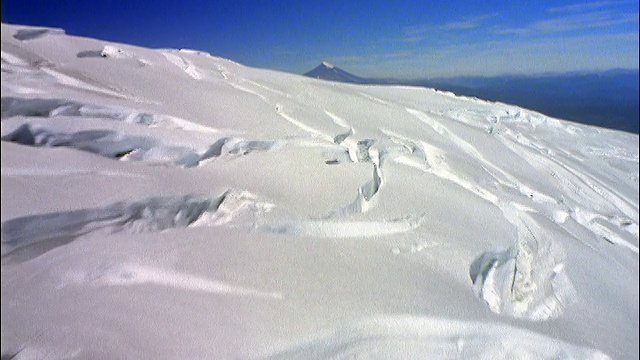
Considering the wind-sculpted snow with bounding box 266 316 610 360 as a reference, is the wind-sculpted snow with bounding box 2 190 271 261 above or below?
above

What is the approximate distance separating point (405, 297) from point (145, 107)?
1693mm

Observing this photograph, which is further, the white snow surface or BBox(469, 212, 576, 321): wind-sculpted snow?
BBox(469, 212, 576, 321): wind-sculpted snow

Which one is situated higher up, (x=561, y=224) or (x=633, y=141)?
(x=561, y=224)

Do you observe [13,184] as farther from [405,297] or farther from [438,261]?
[438,261]

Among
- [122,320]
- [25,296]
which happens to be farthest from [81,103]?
[122,320]

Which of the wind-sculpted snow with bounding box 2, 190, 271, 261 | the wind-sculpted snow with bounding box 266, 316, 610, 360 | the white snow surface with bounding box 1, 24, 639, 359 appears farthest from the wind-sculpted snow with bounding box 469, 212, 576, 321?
the wind-sculpted snow with bounding box 2, 190, 271, 261

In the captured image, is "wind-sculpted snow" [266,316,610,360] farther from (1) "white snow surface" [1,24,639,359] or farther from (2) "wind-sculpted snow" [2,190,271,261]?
(2) "wind-sculpted snow" [2,190,271,261]

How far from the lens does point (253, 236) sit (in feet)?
5.68

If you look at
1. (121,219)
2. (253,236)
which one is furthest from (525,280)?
(121,219)

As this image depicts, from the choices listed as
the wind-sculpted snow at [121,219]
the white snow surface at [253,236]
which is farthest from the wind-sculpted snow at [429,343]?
the wind-sculpted snow at [121,219]

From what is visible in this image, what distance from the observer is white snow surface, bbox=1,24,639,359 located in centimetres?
131

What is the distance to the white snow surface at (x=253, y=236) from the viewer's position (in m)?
1.31

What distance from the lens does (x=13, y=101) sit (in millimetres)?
1855

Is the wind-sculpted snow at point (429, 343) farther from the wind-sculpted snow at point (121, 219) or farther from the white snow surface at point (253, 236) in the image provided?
the wind-sculpted snow at point (121, 219)
